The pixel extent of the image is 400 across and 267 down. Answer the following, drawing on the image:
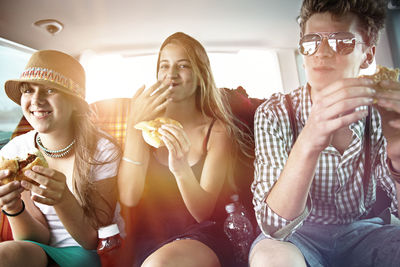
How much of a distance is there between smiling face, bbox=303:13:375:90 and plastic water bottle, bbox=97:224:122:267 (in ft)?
1.90

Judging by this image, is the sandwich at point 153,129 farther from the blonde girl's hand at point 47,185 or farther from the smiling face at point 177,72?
the blonde girl's hand at point 47,185

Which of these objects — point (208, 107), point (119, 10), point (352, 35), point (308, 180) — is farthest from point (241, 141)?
point (119, 10)

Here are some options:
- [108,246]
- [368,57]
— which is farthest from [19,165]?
[368,57]

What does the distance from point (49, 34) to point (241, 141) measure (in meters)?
0.53

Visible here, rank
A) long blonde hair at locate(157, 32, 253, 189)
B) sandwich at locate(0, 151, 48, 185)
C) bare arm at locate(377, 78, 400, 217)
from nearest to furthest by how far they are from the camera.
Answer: bare arm at locate(377, 78, 400, 217) < sandwich at locate(0, 151, 48, 185) < long blonde hair at locate(157, 32, 253, 189)

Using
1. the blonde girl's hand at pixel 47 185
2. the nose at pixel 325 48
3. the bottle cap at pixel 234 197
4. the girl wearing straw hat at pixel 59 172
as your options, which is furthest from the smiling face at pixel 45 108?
the nose at pixel 325 48

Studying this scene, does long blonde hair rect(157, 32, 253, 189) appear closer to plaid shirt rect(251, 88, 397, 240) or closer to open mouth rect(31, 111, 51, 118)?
plaid shirt rect(251, 88, 397, 240)

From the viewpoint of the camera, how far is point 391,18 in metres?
0.64

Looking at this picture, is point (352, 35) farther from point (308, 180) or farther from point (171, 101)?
point (171, 101)

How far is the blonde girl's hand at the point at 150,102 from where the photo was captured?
0.63 m

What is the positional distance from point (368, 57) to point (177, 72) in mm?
424

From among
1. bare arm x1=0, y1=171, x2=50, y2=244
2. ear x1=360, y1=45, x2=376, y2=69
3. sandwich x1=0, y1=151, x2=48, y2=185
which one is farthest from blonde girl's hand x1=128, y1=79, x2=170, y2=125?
ear x1=360, y1=45, x2=376, y2=69

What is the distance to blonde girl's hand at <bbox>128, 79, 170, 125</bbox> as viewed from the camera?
2.07 ft

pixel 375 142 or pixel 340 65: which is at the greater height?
pixel 340 65
